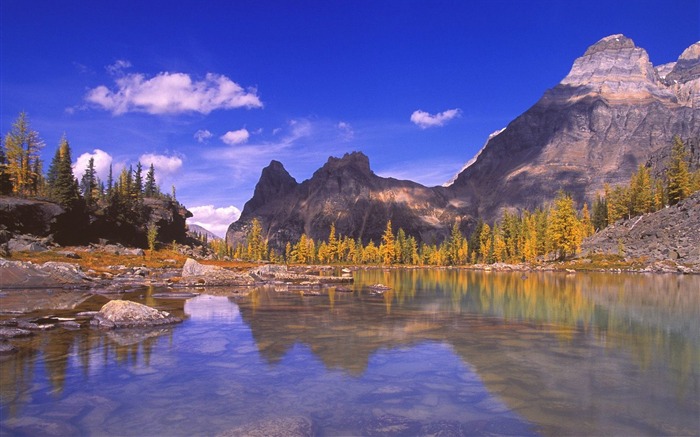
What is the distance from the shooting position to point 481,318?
2344 cm

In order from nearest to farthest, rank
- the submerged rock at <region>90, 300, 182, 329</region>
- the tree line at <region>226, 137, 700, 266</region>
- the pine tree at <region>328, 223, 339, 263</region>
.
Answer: the submerged rock at <region>90, 300, 182, 329</region> < the tree line at <region>226, 137, 700, 266</region> < the pine tree at <region>328, 223, 339, 263</region>

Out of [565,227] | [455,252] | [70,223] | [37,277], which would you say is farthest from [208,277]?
[455,252]

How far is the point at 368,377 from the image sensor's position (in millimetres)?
12117

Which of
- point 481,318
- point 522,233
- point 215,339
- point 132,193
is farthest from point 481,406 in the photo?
point 132,193

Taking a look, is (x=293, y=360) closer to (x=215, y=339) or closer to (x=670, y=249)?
(x=215, y=339)

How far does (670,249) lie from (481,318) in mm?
82549

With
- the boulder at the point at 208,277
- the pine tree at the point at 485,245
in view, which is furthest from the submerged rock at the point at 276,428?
the pine tree at the point at 485,245

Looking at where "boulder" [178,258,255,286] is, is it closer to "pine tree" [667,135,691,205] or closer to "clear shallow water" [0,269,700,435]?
"clear shallow water" [0,269,700,435]

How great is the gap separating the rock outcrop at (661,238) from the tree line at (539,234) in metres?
8.01

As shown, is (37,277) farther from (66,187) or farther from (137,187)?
(137,187)

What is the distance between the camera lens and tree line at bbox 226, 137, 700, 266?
98.8 metres

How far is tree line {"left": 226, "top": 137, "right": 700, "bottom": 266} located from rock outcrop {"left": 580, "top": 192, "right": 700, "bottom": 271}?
8.01m

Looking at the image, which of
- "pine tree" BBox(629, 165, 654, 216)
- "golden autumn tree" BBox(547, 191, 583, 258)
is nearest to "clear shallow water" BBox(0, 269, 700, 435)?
"golden autumn tree" BBox(547, 191, 583, 258)

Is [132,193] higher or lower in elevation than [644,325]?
higher
